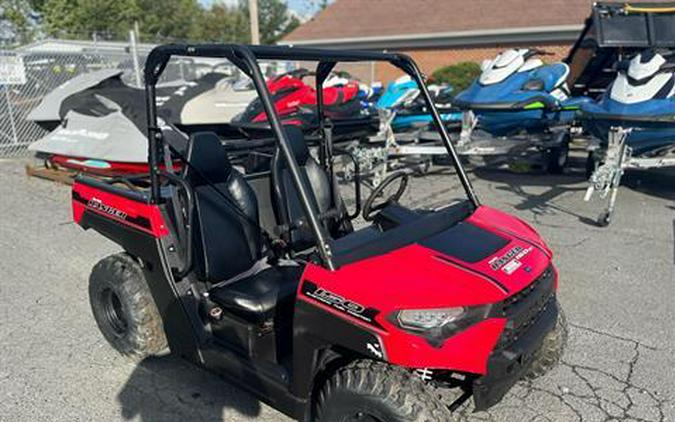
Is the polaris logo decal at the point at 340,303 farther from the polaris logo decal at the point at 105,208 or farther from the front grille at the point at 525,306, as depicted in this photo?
the polaris logo decal at the point at 105,208

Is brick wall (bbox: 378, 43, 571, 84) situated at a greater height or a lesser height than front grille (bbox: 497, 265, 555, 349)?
lesser

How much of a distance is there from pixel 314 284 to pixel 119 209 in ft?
5.17

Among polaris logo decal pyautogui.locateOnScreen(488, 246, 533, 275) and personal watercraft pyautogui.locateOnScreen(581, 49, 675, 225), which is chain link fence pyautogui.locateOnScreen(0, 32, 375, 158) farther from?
polaris logo decal pyautogui.locateOnScreen(488, 246, 533, 275)

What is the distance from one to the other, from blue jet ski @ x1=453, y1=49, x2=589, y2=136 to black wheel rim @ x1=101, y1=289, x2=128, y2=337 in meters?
5.82

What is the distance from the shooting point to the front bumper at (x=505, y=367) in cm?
209

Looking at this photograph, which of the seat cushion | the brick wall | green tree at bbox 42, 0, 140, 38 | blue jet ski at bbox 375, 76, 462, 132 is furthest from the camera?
green tree at bbox 42, 0, 140, 38

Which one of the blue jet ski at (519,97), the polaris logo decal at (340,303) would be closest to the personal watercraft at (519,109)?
the blue jet ski at (519,97)

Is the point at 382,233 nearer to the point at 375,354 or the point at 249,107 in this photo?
the point at 375,354

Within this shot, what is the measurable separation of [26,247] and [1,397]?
2.83 m

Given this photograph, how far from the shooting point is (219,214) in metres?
3.10

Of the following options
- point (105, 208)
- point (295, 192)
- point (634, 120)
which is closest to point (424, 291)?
point (295, 192)

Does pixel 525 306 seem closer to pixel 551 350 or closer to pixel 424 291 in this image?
pixel 424 291

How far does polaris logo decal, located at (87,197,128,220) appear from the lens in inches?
125

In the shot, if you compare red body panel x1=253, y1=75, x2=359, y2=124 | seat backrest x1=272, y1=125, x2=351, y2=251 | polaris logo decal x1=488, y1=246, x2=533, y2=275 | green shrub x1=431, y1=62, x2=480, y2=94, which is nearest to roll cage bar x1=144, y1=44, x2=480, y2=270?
seat backrest x1=272, y1=125, x2=351, y2=251
